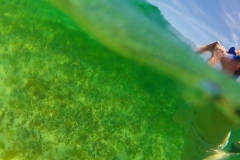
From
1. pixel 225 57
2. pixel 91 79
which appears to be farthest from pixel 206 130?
pixel 91 79

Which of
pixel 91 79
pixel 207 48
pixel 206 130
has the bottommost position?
pixel 91 79

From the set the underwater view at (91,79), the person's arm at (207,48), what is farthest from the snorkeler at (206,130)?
the person's arm at (207,48)

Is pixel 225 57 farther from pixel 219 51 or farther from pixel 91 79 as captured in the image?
pixel 91 79

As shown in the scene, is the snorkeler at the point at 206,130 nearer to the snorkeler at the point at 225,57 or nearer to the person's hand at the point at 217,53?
the snorkeler at the point at 225,57

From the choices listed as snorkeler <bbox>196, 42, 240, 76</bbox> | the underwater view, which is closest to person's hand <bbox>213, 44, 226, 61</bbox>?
snorkeler <bbox>196, 42, 240, 76</bbox>

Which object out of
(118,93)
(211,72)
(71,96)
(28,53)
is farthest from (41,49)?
(211,72)

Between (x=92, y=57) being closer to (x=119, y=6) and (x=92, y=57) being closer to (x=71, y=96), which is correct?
(x=71, y=96)
